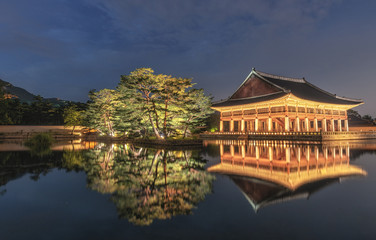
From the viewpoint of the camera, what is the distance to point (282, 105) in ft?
136

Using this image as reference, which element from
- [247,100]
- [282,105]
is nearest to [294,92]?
[282,105]

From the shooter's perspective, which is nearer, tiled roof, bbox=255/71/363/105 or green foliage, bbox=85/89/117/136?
green foliage, bbox=85/89/117/136

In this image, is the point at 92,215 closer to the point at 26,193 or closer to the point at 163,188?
the point at 163,188

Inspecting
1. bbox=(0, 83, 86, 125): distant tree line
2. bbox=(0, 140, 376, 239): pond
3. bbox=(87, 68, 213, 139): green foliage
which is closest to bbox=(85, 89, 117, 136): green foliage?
bbox=(87, 68, 213, 139): green foliage

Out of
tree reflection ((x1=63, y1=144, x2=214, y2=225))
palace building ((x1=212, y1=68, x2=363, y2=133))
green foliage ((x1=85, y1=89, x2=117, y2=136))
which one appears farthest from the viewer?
palace building ((x1=212, y1=68, x2=363, y2=133))

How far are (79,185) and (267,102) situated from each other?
39.0 meters

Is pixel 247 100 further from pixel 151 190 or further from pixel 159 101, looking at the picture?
pixel 151 190

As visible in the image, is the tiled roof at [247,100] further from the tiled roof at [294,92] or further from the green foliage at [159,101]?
the green foliage at [159,101]

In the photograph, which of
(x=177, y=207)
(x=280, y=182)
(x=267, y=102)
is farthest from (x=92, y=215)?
(x=267, y=102)

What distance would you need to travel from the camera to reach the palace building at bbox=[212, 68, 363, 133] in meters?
41.2

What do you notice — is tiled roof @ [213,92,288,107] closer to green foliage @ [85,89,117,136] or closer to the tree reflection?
green foliage @ [85,89,117,136]

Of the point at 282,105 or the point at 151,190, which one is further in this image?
the point at 282,105

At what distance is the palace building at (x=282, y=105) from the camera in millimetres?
41250

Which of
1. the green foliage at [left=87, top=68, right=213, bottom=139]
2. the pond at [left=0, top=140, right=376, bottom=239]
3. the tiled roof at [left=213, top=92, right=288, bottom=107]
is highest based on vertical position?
the tiled roof at [left=213, top=92, right=288, bottom=107]
